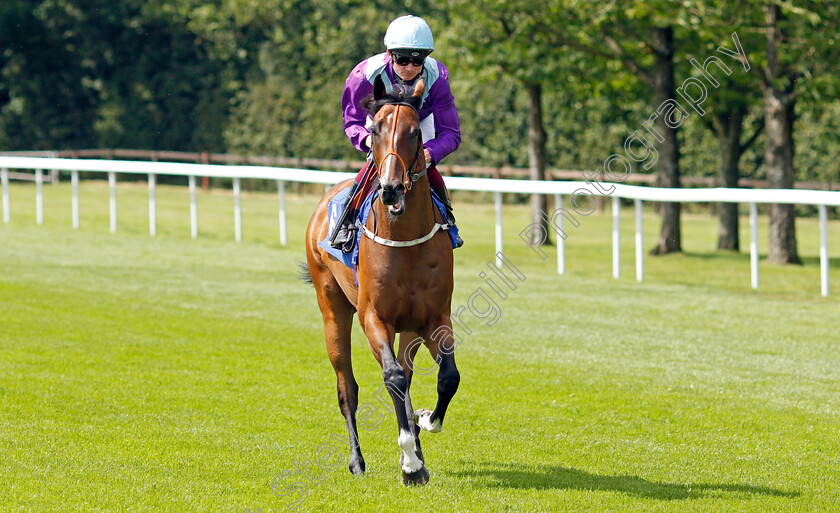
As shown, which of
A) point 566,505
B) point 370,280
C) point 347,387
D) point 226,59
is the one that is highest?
point 226,59

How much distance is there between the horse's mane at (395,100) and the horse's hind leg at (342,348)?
4.34 ft

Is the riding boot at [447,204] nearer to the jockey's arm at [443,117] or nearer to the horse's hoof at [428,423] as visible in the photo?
the jockey's arm at [443,117]

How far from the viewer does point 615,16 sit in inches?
622

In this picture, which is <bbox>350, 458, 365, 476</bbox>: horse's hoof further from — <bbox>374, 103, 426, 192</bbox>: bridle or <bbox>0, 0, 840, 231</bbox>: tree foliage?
<bbox>0, 0, 840, 231</bbox>: tree foliage

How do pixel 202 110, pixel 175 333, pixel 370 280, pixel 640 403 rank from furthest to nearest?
pixel 202 110
pixel 175 333
pixel 640 403
pixel 370 280

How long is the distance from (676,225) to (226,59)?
20195mm

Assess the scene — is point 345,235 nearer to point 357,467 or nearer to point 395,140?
point 395,140

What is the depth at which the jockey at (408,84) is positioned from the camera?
497 centimetres

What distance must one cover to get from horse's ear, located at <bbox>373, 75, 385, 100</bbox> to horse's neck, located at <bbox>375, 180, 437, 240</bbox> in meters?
0.44

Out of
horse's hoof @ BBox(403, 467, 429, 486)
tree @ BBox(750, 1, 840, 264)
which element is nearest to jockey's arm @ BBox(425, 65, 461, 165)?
horse's hoof @ BBox(403, 467, 429, 486)

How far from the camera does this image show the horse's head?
450cm

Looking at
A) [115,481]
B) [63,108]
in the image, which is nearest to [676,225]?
[115,481]

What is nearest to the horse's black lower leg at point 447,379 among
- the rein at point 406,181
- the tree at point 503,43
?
the rein at point 406,181

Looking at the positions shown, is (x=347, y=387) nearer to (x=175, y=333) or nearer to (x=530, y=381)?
(x=530, y=381)
